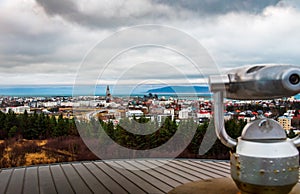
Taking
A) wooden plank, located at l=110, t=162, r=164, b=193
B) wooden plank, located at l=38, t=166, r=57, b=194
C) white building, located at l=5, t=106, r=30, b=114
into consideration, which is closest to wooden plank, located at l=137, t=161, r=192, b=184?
wooden plank, located at l=110, t=162, r=164, b=193

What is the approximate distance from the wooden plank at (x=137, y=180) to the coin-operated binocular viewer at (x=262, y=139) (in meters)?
1.37

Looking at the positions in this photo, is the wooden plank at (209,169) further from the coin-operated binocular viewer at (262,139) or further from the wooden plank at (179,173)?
the coin-operated binocular viewer at (262,139)

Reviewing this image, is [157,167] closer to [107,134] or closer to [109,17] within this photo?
[107,134]

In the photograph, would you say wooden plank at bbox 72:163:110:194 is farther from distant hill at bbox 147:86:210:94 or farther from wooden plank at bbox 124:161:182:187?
distant hill at bbox 147:86:210:94

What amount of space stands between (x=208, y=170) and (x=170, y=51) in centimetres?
164

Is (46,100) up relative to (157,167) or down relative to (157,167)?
up

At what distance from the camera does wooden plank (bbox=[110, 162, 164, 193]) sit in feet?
9.66

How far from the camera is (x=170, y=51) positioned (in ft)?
9.05

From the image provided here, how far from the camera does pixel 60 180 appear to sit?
3297 millimetres

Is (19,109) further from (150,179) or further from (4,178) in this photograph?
(150,179)

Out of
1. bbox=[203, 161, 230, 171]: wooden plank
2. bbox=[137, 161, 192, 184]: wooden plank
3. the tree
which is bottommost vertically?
bbox=[137, 161, 192, 184]: wooden plank

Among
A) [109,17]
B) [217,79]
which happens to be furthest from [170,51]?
[109,17]

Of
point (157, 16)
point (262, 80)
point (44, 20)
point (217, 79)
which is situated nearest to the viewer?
point (262, 80)

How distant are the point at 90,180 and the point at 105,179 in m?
0.16
